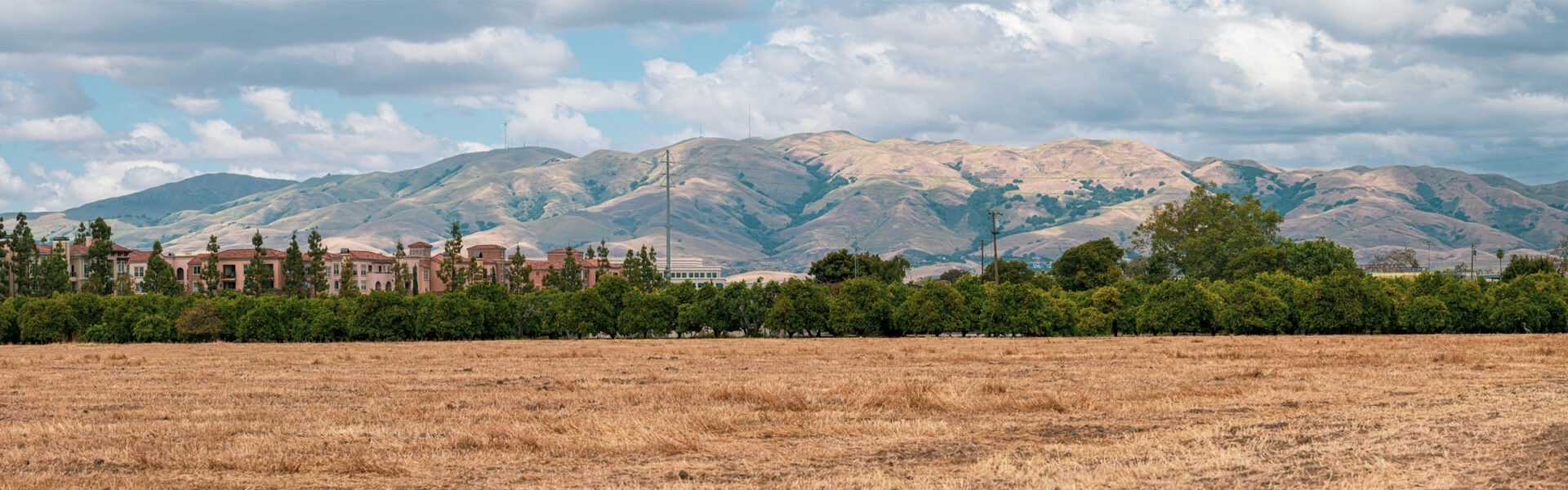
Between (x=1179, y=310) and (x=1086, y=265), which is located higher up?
(x=1086, y=265)

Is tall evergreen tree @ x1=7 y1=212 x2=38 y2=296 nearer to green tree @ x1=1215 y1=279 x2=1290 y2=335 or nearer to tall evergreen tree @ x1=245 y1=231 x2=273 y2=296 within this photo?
tall evergreen tree @ x1=245 y1=231 x2=273 y2=296

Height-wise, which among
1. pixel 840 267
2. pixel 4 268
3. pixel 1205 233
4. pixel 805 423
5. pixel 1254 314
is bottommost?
pixel 805 423

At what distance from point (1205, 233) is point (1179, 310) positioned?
82.2m

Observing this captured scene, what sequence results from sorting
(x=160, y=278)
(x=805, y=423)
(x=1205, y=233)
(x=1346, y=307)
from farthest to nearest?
(x=1205, y=233) < (x=160, y=278) < (x=1346, y=307) < (x=805, y=423)

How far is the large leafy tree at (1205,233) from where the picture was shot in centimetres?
13612

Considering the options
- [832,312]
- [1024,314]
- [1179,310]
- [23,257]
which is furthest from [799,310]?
[23,257]

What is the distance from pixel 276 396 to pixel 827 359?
18.5m

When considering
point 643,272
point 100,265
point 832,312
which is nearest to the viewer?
point 832,312

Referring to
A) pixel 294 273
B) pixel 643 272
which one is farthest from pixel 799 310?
pixel 643 272

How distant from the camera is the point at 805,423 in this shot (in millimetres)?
21219

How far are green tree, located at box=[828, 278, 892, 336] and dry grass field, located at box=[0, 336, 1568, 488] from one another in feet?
89.3

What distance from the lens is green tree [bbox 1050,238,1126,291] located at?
127m

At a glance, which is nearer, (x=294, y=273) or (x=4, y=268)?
(x=294, y=273)

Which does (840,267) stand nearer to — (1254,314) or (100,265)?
(100,265)
